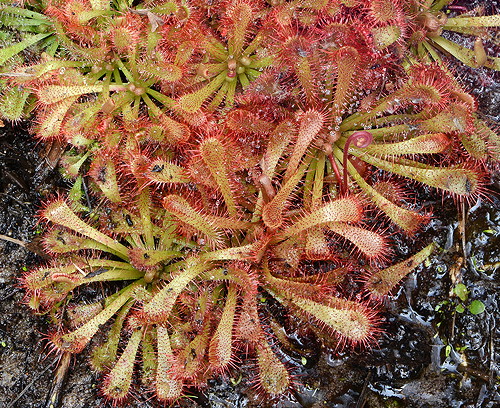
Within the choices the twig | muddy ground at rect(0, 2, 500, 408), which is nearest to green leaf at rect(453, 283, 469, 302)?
muddy ground at rect(0, 2, 500, 408)

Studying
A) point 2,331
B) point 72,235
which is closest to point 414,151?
point 72,235

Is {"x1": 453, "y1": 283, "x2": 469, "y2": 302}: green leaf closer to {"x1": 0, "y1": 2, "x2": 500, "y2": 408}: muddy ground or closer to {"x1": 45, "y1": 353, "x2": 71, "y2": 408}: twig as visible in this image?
{"x1": 0, "y1": 2, "x2": 500, "y2": 408}: muddy ground

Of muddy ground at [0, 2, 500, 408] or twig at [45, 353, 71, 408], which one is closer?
muddy ground at [0, 2, 500, 408]

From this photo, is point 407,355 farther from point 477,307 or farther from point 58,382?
point 58,382

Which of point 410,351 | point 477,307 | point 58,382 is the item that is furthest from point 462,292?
point 58,382

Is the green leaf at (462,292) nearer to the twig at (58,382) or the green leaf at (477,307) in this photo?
the green leaf at (477,307)

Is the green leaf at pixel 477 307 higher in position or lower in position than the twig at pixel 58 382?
higher

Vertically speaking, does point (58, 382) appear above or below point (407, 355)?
below

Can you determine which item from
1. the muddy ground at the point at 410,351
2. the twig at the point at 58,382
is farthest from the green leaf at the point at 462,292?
the twig at the point at 58,382

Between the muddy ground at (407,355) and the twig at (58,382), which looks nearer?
the muddy ground at (407,355)
